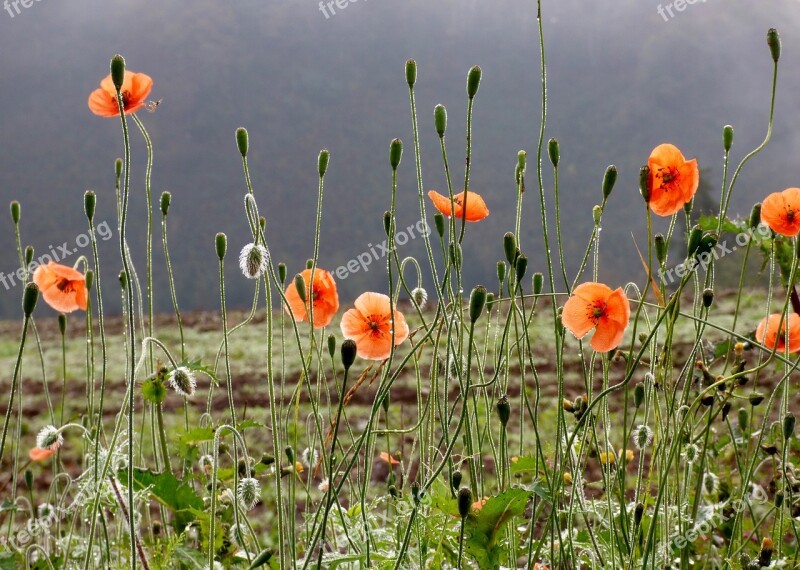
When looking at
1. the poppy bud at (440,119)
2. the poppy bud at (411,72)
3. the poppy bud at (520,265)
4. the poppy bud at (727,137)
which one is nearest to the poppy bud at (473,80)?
the poppy bud at (440,119)

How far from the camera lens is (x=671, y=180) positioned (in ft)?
4.83

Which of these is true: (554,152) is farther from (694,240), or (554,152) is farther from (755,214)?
(755,214)

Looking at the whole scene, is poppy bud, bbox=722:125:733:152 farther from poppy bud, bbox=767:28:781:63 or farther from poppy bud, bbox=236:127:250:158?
poppy bud, bbox=236:127:250:158

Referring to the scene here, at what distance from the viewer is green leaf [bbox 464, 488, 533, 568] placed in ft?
3.96

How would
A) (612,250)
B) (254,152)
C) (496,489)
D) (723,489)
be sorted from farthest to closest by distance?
(254,152)
(612,250)
(723,489)
(496,489)

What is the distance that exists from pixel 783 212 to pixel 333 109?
8065cm

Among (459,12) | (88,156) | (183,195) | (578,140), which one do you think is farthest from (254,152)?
(578,140)

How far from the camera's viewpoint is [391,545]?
1.62 meters

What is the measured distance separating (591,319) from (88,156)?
3184 inches

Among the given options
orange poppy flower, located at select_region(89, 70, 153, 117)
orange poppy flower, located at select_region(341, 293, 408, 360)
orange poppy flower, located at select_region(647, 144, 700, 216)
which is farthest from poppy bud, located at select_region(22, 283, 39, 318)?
orange poppy flower, located at select_region(647, 144, 700, 216)

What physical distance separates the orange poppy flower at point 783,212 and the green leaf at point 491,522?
75cm

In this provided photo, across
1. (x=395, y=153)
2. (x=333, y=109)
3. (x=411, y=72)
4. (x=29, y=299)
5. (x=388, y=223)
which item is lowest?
(x=29, y=299)

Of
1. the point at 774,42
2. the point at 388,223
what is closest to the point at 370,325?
the point at 388,223

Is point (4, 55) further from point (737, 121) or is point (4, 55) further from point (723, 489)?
point (723, 489)
